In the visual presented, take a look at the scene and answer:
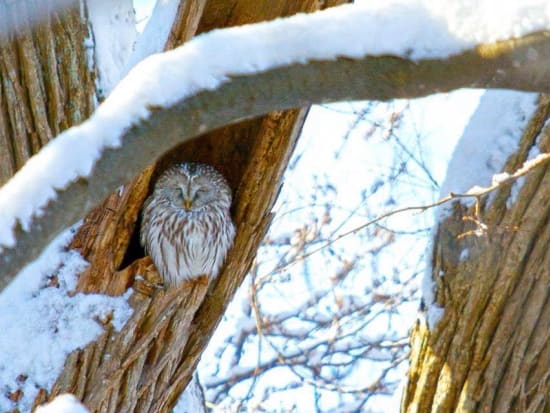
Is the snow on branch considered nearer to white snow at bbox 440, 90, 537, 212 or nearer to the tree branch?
the tree branch

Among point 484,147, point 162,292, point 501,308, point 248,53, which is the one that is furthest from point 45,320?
point 248,53

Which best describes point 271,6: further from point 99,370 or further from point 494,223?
point 99,370

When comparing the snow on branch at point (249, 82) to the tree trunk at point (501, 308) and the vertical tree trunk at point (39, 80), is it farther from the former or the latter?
the vertical tree trunk at point (39, 80)

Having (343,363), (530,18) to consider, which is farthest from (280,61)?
(343,363)

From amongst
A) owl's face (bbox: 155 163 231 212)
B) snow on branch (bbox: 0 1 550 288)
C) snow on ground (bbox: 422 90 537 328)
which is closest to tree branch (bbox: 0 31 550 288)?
snow on branch (bbox: 0 1 550 288)

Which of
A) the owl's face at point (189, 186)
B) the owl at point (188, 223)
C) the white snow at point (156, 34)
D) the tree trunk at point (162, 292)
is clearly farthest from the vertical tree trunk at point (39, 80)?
the owl's face at point (189, 186)

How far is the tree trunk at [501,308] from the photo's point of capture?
4.05 metres

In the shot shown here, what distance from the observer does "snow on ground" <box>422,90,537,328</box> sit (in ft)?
13.9

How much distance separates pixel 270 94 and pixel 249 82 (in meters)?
0.06

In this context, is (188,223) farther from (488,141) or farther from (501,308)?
(501,308)

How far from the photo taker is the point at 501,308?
161 inches

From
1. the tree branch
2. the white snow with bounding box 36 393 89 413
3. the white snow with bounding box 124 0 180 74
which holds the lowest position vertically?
the white snow with bounding box 36 393 89 413

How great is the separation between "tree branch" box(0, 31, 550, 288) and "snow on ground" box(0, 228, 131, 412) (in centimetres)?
161

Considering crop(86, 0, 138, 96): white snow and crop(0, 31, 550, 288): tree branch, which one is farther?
crop(86, 0, 138, 96): white snow
